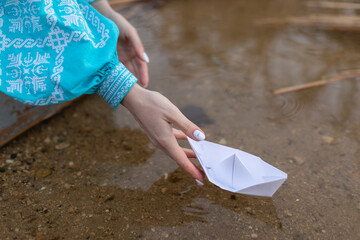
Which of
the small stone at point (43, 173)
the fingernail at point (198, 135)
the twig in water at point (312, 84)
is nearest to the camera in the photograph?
the fingernail at point (198, 135)

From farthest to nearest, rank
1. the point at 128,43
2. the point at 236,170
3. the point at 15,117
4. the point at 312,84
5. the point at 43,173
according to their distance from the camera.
Result: the point at 312,84, the point at 128,43, the point at 15,117, the point at 43,173, the point at 236,170

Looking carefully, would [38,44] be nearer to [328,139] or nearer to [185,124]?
[185,124]

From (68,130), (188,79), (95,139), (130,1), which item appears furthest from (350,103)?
(130,1)

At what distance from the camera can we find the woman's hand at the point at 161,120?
1.13 metres

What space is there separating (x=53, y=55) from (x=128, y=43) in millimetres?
654

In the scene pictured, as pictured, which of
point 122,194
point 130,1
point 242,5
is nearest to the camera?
point 122,194

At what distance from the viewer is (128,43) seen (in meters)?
1.74

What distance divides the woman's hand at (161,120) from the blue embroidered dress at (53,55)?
0.06 m

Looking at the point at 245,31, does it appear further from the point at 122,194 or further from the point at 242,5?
the point at 122,194

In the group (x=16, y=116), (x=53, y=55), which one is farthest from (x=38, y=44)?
(x=16, y=116)

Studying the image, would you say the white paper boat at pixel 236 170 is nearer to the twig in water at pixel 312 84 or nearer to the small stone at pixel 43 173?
the small stone at pixel 43 173

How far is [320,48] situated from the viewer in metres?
A: 2.56

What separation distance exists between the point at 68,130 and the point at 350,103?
1688 mm

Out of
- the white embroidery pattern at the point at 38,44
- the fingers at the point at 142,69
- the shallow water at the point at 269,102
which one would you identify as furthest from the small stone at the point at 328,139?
the white embroidery pattern at the point at 38,44
